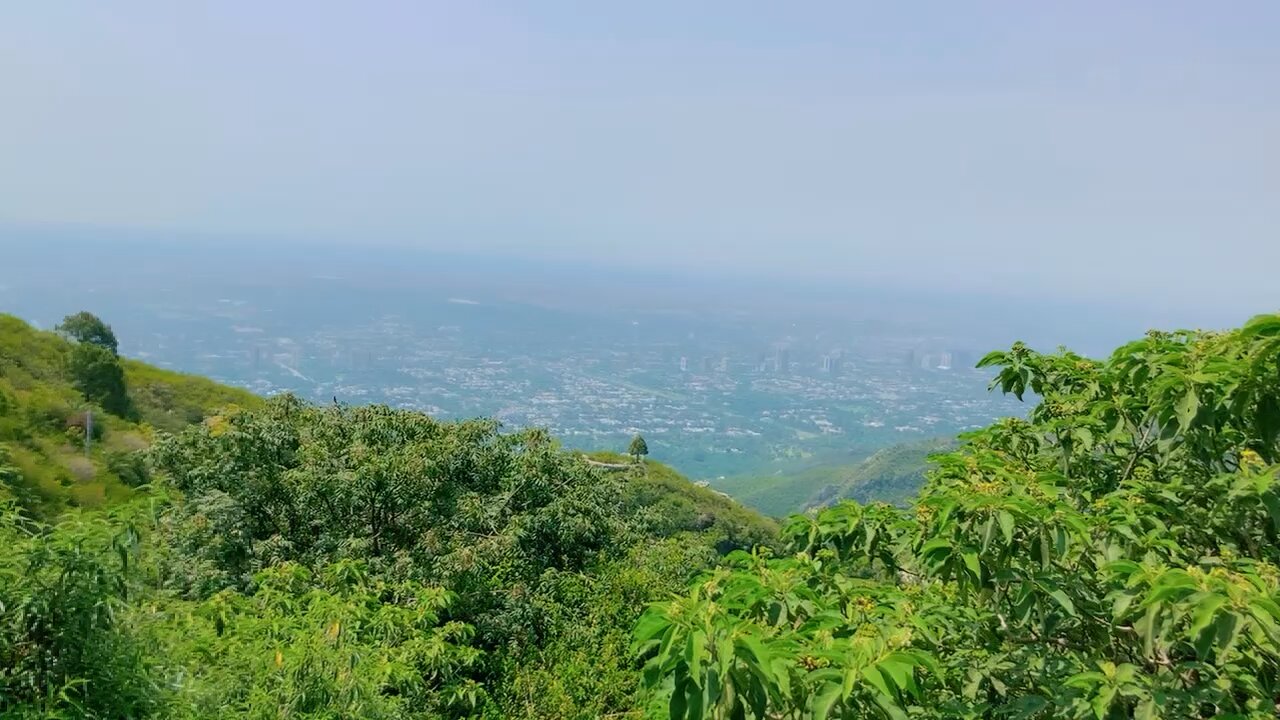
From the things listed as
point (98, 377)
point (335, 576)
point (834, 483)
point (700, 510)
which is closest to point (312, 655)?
point (335, 576)

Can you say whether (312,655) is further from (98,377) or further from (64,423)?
(98,377)

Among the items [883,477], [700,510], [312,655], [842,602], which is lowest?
[883,477]

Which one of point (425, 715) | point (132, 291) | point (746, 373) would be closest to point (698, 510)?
point (425, 715)

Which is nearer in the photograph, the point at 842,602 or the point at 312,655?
the point at 842,602

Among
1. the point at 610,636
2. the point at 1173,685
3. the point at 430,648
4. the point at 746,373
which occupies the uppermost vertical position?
the point at 1173,685

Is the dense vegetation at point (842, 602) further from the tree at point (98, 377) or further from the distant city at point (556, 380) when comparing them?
the distant city at point (556, 380)

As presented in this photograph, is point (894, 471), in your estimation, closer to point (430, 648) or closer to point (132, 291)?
point (430, 648)
